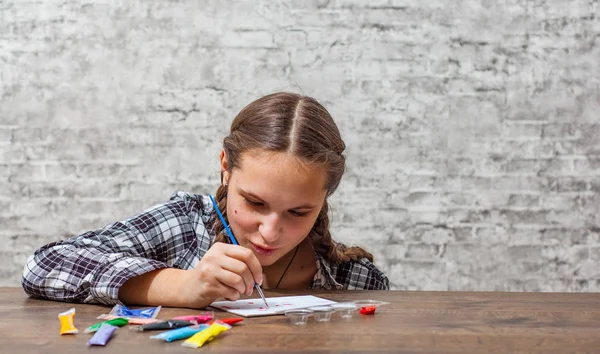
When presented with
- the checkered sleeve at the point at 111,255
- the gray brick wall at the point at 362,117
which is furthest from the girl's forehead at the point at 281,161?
the gray brick wall at the point at 362,117

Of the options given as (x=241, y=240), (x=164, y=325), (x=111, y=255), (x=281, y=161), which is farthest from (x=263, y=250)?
(x=164, y=325)

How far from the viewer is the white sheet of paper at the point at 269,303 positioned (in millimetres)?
1099

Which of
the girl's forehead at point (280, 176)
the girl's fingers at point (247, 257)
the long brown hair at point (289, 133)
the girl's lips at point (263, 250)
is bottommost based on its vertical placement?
the girl's lips at point (263, 250)

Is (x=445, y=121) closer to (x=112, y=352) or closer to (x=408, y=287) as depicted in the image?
(x=408, y=287)

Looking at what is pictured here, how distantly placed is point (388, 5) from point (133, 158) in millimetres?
1197

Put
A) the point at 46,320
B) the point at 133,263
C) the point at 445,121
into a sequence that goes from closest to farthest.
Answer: the point at 46,320 → the point at 133,263 → the point at 445,121

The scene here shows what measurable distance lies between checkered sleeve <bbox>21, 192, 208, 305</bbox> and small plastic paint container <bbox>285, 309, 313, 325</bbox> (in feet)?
0.92

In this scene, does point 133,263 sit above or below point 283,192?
below

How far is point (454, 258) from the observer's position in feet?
9.79

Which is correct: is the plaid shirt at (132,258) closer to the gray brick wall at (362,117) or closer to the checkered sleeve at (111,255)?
the checkered sleeve at (111,255)

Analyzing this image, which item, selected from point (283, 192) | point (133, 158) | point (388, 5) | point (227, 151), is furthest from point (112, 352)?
point (388, 5)

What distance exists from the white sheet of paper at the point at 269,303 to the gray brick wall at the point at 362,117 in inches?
67.3

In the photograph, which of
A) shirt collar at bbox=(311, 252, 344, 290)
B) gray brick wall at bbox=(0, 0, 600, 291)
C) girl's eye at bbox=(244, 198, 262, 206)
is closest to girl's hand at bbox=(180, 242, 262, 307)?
girl's eye at bbox=(244, 198, 262, 206)

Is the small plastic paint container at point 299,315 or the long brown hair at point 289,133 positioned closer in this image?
the small plastic paint container at point 299,315
